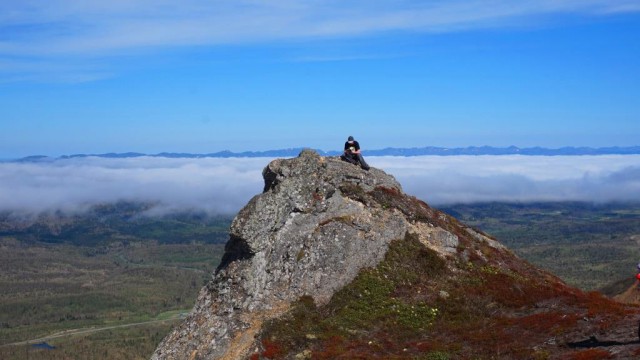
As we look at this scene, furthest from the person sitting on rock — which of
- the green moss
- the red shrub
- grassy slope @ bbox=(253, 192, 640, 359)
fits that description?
the red shrub

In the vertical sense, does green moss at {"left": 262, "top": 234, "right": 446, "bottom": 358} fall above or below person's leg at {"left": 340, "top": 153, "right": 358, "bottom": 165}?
below

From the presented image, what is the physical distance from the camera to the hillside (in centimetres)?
3186

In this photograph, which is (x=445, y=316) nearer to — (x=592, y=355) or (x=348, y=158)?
(x=592, y=355)

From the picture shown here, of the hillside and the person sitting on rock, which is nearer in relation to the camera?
the hillside

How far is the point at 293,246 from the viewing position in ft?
133

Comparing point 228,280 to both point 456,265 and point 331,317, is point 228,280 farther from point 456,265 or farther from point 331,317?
point 456,265

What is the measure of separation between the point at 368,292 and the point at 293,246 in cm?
578

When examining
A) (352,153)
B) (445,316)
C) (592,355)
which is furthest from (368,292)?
(352,153)

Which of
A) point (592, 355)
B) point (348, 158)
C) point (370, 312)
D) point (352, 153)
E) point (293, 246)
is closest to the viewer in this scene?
point (592, 355)

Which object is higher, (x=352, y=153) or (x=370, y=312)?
(x=352, y=153)

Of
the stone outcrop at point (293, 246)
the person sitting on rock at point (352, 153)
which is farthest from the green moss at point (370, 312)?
the person sitting on rock at point (352, 153)

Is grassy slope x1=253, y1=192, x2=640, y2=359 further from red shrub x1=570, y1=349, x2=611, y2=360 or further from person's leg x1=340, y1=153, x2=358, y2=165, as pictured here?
person's leg x1=340, y1=153, x2=358, y2=165

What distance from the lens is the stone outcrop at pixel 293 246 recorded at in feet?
121

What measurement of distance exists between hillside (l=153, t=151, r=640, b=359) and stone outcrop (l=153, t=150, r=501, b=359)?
0.26 feet
